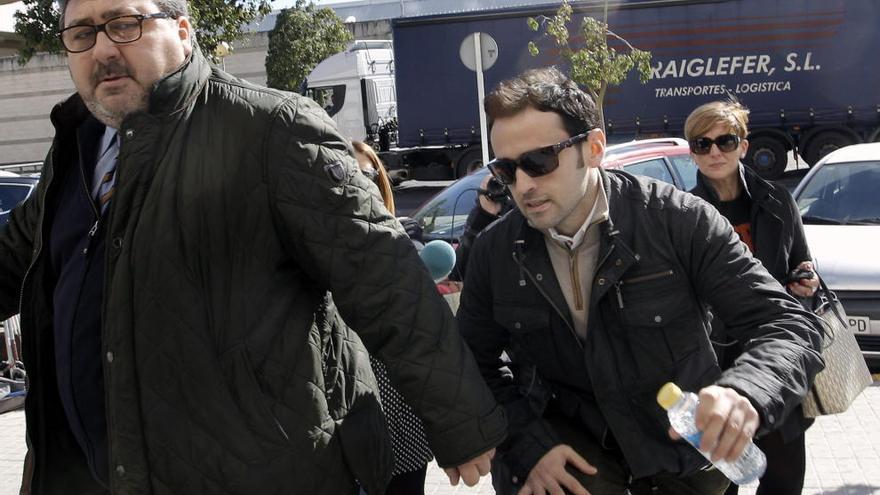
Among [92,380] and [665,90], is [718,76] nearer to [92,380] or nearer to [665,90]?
[665,90]

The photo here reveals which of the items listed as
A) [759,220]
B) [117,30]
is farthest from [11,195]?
[117,30]

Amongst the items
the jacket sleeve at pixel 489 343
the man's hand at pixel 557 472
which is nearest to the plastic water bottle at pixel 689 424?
the man's hand at pixel 557 472

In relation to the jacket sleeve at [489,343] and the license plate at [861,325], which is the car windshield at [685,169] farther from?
the jacket sleeve at [489,343]

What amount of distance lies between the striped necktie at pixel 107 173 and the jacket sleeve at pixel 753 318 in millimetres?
1364

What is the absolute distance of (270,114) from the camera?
2244 millimetres

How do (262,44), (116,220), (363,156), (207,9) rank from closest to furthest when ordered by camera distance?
(116,220) → (363,156) → (207,9) → (262,44)

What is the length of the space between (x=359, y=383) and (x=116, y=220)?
661 mm

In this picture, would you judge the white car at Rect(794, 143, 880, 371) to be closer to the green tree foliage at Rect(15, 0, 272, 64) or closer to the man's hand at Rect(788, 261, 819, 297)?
the man's hand at Rect(788, 261, 819, 297)

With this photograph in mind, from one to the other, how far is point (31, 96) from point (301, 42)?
42.7 feet

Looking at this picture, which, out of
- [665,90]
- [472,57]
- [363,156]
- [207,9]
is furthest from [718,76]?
[363,156]

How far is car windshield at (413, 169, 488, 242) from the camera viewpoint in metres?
7.26

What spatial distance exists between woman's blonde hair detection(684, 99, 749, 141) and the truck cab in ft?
68.1

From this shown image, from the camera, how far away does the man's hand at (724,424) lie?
2020 millimetres

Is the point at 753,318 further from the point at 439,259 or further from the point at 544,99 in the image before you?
the point at 439,259
